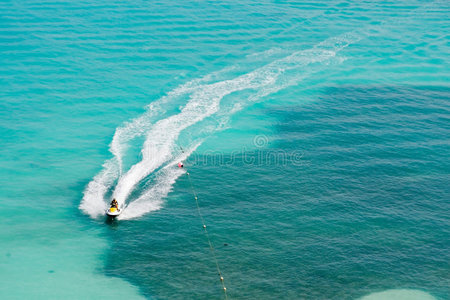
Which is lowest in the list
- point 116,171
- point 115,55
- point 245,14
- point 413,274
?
point 413,274

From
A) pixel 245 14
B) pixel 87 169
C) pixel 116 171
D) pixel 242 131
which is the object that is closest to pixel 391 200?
pixel 242 131

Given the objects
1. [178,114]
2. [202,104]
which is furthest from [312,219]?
[202,104]

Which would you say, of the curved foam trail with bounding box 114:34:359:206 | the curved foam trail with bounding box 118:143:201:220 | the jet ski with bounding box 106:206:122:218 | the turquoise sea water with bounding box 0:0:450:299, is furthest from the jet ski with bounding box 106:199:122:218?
the curved foam trail with bounding box 114:34:359:206

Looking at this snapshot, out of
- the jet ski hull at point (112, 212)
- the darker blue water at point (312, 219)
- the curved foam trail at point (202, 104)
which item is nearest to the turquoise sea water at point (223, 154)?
the darker blue water at point (312, 219)

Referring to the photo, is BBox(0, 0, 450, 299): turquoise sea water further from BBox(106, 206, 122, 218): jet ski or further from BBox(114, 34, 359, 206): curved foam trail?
BBox(106, 206, 122, 218): jet ski

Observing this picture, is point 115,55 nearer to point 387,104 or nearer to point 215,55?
point 215,55

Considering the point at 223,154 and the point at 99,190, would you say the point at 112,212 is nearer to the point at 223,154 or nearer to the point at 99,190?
the point at 99,190

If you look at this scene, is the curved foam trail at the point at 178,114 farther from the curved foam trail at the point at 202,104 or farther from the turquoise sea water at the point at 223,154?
the turquoise sea water at the point at 223,154
